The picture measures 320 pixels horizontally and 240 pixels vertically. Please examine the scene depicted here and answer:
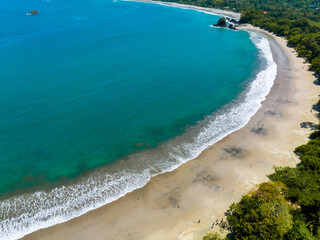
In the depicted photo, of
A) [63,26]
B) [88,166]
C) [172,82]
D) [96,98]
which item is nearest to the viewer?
[88,166]

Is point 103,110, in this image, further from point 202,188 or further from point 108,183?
point 202,188

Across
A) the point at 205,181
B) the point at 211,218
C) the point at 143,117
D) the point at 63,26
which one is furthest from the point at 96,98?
the point at 63,26

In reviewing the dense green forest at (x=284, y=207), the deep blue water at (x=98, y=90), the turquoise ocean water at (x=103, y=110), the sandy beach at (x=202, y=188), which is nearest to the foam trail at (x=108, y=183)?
the turquoise ocean water at (x=103, y=110)

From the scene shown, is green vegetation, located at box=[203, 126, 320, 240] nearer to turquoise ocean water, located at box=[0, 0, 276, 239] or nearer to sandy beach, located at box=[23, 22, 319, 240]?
sandy beach, located at box=[23, 22, 319, 240]

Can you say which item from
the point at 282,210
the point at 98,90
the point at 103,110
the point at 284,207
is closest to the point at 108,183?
the point at 103,110

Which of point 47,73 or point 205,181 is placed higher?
point 205,181

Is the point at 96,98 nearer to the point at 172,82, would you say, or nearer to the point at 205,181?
the point at 172,82
